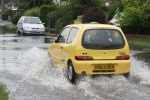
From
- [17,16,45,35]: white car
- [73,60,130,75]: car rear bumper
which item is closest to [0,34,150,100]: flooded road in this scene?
[73,60,130,75]: car rear bumper

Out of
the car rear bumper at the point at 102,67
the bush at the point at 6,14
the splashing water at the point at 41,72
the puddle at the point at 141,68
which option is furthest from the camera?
the bush at the point at 6,14

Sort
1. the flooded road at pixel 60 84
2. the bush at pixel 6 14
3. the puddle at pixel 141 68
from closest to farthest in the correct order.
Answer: the flooded road at pixel 60 84 < the puddle at pixel 141 68 < the bush at pixel 6 14

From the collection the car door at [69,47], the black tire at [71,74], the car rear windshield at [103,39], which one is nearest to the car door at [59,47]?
the car door at [69,47]

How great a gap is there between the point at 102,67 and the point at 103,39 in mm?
839

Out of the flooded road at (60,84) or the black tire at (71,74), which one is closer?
the flooded road at (60,84)

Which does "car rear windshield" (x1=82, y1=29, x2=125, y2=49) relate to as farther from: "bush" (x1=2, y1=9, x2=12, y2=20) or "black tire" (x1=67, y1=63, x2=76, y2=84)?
"bush" (x1=2, y1=9, x2=12, y2=20)

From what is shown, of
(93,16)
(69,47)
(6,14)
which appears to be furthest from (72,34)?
(6,14)

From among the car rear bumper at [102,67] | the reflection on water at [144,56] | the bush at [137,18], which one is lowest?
the bush at [137,18]

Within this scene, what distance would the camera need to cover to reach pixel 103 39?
14961 millimetres

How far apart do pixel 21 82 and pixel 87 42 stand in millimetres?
2082

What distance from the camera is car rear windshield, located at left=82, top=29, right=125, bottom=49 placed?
14852mm

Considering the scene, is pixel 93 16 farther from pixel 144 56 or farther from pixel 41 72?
pixel 41 72

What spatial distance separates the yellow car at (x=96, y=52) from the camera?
14562 millimetres

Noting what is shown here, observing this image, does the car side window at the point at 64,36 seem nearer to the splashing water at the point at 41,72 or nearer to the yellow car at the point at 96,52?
the yellow car at the point at 96,52
